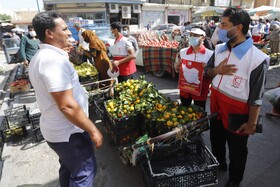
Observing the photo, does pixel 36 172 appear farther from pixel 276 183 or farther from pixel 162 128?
pixel 276 183

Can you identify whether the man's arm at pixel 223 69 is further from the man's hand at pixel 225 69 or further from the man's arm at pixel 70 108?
the man's arm at pixel 70 108

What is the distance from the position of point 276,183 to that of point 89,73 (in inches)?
142

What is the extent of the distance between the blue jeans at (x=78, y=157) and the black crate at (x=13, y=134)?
A: 97.3 inches

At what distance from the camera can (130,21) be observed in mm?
26406

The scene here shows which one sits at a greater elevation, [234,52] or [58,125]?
[234,52]

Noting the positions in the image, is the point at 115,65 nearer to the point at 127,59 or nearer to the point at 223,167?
the point at 127,59

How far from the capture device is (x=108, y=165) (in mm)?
3156

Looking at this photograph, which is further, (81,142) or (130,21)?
(130,21)

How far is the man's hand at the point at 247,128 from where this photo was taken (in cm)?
206

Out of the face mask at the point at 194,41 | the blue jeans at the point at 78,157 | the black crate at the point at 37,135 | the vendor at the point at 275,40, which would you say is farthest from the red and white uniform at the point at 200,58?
the vendor at the point at 275,40

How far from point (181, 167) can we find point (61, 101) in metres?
1.58

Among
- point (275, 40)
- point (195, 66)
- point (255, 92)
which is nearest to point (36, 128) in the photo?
point (195, 66)

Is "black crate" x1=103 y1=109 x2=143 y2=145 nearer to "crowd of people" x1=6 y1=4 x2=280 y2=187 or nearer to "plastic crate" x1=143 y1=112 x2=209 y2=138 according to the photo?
"plastic crate" x1=143 y1=112 x2=209 y2=138

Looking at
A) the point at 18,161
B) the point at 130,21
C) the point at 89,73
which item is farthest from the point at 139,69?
the point at 130,21
